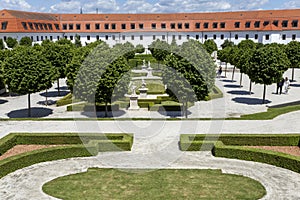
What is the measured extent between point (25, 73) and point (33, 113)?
5.15 metres

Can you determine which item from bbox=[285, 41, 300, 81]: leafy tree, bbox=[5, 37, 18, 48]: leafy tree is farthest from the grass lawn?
bbox=[5, 37, 18, 48]: leafy tree

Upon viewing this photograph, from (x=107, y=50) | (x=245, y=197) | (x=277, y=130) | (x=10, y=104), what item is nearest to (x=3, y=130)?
(x=107, y=50)

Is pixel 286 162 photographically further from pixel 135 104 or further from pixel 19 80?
pixel 19 80

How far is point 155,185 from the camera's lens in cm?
1546

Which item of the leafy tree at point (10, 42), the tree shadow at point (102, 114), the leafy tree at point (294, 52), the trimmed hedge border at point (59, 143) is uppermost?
the leafy tree at point (10, 42)

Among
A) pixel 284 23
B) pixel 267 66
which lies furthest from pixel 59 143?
pixel 284 23

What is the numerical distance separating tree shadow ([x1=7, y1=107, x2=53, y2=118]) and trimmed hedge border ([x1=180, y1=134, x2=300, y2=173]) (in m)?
14.0

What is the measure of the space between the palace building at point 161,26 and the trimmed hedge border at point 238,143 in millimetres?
55833

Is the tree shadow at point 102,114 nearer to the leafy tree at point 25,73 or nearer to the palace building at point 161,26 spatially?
the leafy tree at point 25,73

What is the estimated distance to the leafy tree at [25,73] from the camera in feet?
84.3

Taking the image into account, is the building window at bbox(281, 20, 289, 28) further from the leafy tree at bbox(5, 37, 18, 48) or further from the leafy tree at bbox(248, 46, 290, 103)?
the leafy tree at bbox(5, 37, 18, 48)

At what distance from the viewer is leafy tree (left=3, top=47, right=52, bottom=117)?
25688 mm

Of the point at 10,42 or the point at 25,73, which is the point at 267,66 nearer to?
the point at 25,73

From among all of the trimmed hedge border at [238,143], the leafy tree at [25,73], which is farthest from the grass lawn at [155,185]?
the leafy tree at [25,73]
